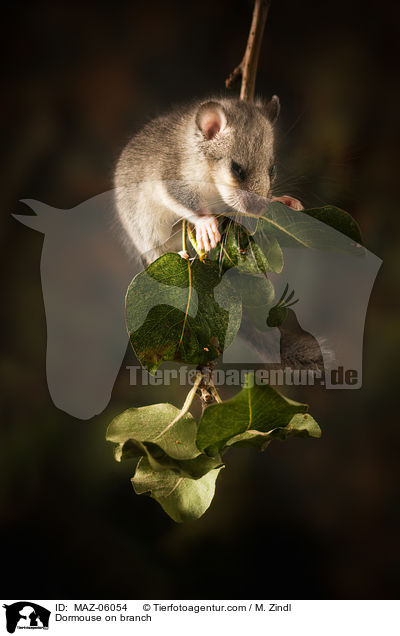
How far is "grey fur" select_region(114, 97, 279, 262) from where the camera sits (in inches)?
33.5

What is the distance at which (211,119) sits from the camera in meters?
0.88

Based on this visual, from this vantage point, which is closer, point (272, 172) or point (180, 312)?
point (180, 312)

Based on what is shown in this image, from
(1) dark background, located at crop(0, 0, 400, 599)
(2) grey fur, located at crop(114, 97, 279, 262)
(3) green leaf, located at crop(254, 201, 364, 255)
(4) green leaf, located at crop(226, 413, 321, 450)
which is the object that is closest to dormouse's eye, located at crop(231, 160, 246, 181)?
(2) grey fur, located at crop(114, 97, 279, 262)

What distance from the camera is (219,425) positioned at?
0.53 metres

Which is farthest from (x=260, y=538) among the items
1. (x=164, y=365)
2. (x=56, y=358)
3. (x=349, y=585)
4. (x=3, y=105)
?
(x=3, y=105)

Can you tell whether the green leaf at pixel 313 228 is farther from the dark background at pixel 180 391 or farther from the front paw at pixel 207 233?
the dark background at pixel 180 391

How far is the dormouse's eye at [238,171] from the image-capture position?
0.84 meters

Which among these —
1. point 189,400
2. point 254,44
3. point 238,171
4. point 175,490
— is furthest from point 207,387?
point 254,44

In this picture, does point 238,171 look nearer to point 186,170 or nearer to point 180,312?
point 186,170

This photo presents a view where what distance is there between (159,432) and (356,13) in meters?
0.88

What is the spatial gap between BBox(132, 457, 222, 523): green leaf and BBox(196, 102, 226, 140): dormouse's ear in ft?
2.03

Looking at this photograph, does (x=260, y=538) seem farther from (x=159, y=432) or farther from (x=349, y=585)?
(x=159, y=432)

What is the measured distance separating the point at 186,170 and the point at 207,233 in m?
0.31

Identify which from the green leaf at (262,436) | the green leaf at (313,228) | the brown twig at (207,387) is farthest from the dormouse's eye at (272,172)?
the green leaf at (262,436)
